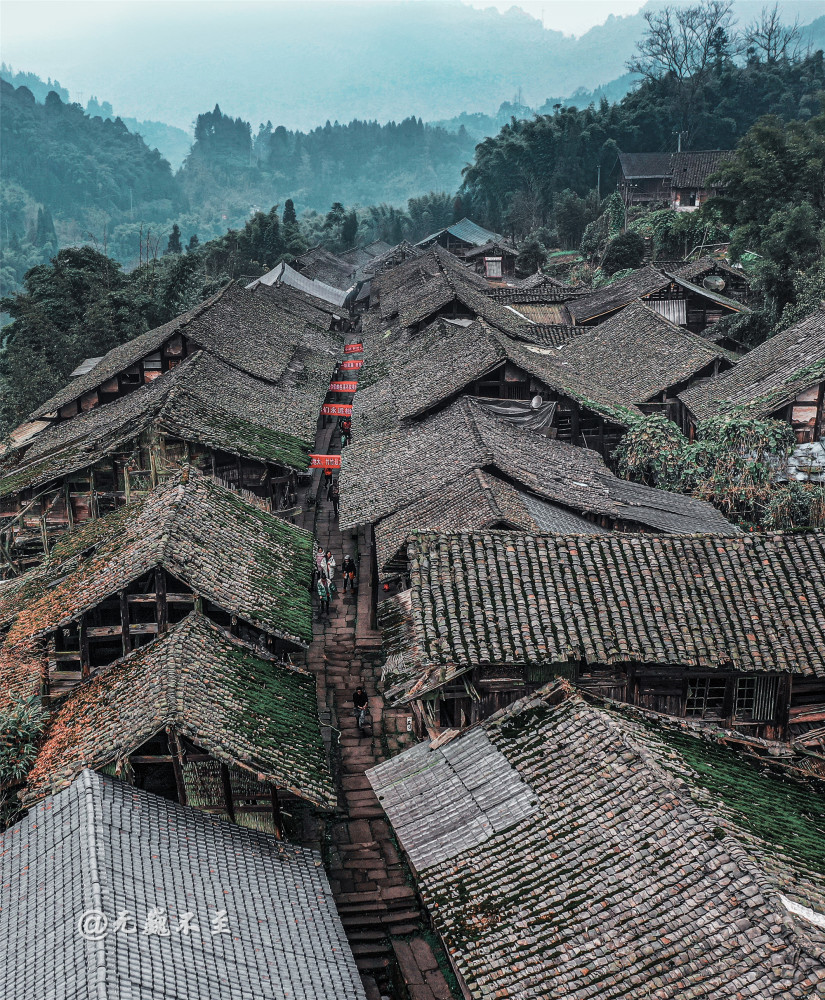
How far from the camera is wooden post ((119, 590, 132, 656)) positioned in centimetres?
1825

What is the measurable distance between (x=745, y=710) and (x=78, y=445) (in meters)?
23.3

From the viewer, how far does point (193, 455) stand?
96.9 feet

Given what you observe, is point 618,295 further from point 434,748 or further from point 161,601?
point 434,748

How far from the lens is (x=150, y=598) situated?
1853 centimetres

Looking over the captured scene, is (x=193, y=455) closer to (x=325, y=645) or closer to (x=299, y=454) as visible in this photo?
(x=299, y=454)

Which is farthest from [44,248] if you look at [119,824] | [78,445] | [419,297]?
[119,824]

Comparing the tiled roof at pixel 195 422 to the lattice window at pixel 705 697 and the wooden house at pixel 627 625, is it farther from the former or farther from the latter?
the lattice window at pixel 705 697

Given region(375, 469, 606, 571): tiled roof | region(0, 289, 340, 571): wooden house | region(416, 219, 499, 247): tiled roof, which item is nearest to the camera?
region(375, 469, 606, 571): tiled roof

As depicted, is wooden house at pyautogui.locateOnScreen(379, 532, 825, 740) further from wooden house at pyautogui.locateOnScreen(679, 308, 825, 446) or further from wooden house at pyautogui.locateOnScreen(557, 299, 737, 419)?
wooden house at pyautogui.locateOnScreen(557, 299, 737, 419)

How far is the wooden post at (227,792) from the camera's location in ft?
52.2

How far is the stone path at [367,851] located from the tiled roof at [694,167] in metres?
66.2

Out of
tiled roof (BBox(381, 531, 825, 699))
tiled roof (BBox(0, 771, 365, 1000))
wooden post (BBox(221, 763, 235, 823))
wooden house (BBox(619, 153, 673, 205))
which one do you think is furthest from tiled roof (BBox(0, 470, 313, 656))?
wooden house (BBox(619, 153, 673, 205))

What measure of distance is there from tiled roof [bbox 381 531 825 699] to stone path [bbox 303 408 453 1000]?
3754 millimetres

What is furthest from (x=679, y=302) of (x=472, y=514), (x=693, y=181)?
(x=693, y=181)
